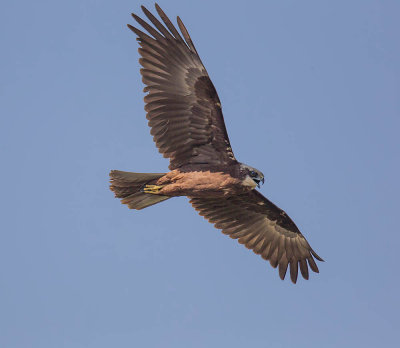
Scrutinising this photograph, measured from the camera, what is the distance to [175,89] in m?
12.2

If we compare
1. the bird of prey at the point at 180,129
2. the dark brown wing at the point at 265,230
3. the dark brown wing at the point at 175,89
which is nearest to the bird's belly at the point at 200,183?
the bird of prey at the point at 180,129

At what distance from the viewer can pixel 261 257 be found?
1430 cm

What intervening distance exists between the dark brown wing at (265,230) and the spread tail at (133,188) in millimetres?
1448

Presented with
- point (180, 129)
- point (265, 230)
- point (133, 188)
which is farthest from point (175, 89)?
point (265, 230)

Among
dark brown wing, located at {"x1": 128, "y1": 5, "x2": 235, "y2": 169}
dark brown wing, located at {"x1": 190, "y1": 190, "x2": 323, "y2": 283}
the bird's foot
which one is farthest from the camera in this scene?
dark brown wing, located at {"x1": 190, "y1": 190, "x2": 323, "y2": 283}

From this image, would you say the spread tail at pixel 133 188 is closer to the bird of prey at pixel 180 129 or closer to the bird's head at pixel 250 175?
the bird of prey at pixel 180 129

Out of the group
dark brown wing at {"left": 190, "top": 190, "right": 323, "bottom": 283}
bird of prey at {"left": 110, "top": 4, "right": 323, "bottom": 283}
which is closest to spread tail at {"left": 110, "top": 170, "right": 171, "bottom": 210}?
bird of prey at {"left": 110, "top": 4, "right": 323, "bottom": 283}

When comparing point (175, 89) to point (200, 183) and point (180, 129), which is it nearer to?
point (180, 129)

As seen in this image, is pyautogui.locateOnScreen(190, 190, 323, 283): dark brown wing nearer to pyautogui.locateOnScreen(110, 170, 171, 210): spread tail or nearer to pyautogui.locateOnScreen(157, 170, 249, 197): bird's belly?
pyautogui.locateOnScreen(110, 170, 171, 210): spread tail

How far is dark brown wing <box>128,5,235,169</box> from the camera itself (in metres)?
12.2

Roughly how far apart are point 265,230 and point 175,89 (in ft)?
11.9

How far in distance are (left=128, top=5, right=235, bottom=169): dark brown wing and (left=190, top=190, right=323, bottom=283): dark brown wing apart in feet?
6.24

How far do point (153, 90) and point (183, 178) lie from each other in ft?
4.97

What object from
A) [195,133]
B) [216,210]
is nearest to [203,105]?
[195,133]
